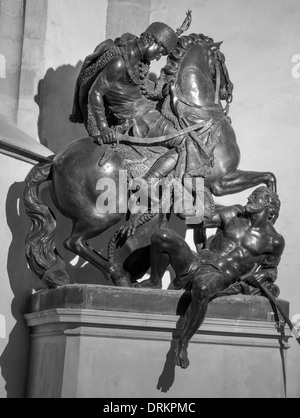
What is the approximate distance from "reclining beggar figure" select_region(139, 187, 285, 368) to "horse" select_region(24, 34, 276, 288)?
0.98 ft

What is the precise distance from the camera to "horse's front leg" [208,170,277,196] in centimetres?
611

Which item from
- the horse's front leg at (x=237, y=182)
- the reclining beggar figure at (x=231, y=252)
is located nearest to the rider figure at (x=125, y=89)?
the horse's front leg at (x=237, y=182)

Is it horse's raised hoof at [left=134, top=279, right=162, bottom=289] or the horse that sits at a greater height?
the horse

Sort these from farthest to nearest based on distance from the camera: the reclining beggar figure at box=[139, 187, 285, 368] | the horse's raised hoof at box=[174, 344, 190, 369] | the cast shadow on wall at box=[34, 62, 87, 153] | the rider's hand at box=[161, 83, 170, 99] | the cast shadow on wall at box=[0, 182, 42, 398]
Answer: the cast shadow on wall at box=[34, 62, 87, 153], the rider's hand at box=[161, 83, 170, 99], the cast shadow on wall at box=[0, 182, 42, 398], the reclining beggar figure at box=[139, 187, 285, 368], the horse's raised hoof at box=[174, 344, 190, 369]

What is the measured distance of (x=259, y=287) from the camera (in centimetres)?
575

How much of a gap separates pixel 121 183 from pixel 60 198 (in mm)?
406

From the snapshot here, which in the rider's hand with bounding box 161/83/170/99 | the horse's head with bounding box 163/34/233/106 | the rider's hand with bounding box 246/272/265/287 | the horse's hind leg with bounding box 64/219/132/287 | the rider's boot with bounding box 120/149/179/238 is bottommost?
the rider's hand with bounding box 246/272/265/287

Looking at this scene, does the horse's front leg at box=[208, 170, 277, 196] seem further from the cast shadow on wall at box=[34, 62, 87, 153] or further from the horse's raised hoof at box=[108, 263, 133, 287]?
the cast shadow on wall at box=[34, 62, 87, 153]

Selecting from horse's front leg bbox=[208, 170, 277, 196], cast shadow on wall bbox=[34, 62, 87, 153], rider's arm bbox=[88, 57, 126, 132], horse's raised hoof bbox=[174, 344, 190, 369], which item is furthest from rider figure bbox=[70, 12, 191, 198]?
horse's raised hoof bbox=[174, 344, 190, 369]

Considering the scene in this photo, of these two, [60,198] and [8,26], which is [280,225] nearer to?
[60,198]

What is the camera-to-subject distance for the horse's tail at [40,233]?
5816 millimetres

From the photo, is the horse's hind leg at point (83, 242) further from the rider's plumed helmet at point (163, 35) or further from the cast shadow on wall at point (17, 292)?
the rider's plumed helmet at point (163, 35)

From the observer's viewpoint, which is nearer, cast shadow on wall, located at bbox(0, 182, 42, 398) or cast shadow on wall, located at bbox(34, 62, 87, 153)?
cast shadow on wall, located at bbox(0, 182, 42, 398)
